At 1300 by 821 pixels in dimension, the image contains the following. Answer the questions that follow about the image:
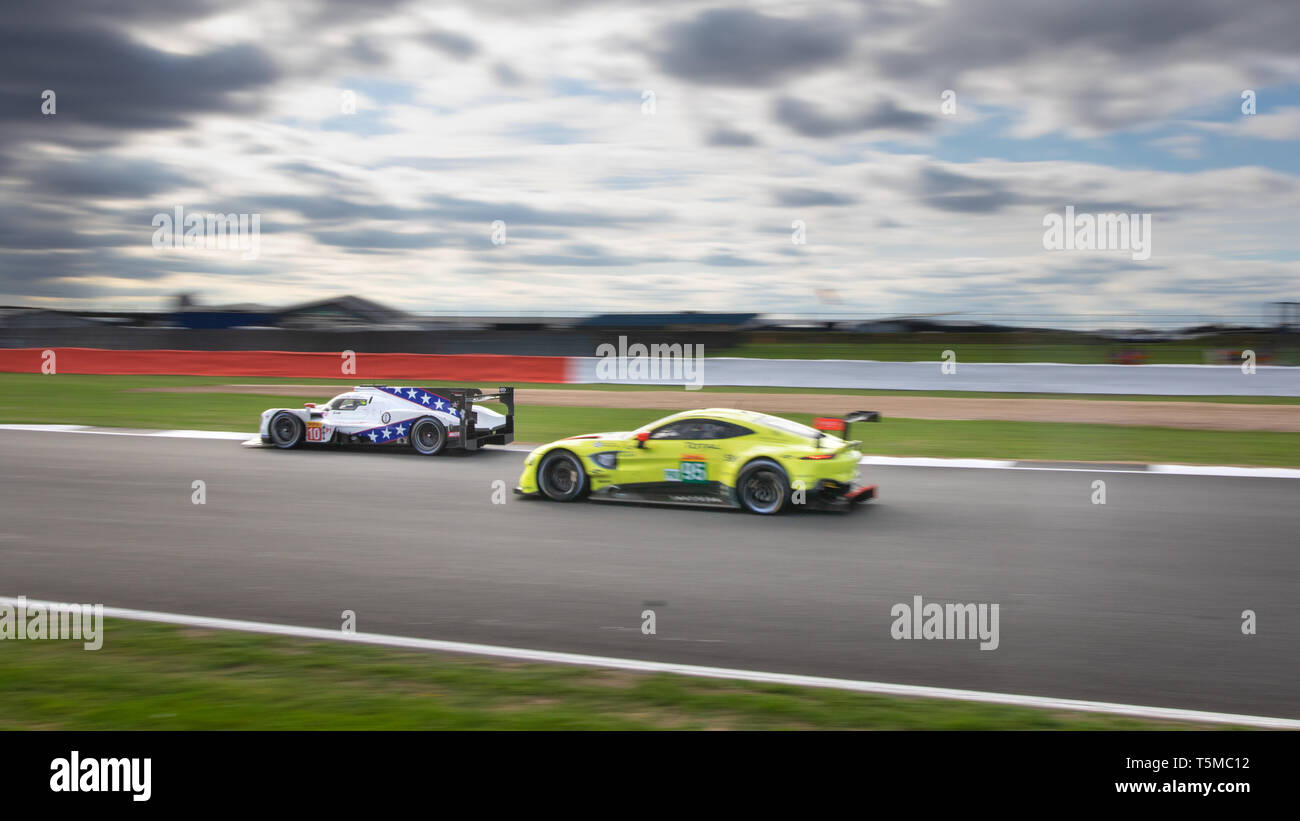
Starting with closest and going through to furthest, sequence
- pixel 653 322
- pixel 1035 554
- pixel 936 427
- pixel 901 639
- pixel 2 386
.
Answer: pixel 901 639 → pixel 1035 554 → pixel 936 427 → pixel 2 386 → pixel 653 322

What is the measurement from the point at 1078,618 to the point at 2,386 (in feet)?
86.2

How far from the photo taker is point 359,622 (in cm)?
575

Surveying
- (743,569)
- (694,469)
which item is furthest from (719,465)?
(743,569)

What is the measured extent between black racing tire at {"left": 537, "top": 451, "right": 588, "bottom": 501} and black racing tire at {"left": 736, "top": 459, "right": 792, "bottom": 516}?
1.60 meters

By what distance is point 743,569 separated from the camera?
7172 millimetres

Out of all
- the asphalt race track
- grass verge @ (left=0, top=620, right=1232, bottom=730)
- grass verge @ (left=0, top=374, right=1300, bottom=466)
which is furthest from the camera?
grass verge @ (left=0, top=374, right=1300, bottom=466)

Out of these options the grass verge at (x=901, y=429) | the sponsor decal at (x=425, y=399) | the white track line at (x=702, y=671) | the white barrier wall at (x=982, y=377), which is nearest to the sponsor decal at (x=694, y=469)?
the white track line at (x=702, y=671)

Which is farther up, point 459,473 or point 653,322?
point 653,322

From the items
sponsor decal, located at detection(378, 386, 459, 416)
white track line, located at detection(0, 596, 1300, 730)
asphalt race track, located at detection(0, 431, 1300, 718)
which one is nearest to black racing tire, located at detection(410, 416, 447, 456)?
sponsor decal, located at detection(378, 386, 459, 416)

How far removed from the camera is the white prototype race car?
44.0ft

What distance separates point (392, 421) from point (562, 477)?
4.37 m

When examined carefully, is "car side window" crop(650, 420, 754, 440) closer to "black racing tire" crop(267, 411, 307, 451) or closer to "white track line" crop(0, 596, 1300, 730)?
"white track line" crop(0, 596, 1300, 730)

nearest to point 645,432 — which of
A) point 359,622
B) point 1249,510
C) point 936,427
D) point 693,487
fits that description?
point 693,487
